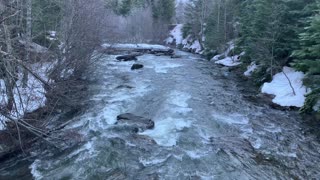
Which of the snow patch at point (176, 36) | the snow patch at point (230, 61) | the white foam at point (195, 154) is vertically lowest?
the white foam at point (195, 154)

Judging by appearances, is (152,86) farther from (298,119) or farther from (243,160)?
(243,160)

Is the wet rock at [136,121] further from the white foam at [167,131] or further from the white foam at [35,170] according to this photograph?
the white foam at [35,170]

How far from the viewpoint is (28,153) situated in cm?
951

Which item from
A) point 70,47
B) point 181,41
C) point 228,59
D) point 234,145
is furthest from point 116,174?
point 181,41

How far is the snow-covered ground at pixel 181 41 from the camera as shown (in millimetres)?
46969

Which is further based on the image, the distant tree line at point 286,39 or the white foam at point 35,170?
the distant tree line at point 286,39

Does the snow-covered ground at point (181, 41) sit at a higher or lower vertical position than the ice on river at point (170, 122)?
higher

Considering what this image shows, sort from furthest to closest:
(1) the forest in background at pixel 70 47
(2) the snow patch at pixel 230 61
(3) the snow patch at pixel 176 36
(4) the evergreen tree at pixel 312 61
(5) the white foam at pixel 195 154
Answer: (3) the snow patch at pixel 176 36, (2) the snow patch at pixel 230 61, (4) the evergreen tree at pixel 312 61, (5) the white foam at pixel 195 154, (1) the forest in background at pixel 70 47

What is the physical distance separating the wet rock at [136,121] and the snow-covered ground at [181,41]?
32.6 meters

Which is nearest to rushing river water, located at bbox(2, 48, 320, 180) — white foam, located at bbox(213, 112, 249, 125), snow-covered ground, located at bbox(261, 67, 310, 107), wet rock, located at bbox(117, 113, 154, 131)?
white foam, located at bbox(213, 112, 249, 125)

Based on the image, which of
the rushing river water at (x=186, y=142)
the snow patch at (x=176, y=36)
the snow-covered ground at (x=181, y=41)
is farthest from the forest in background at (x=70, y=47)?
the snow patch at (x=176, y=36)

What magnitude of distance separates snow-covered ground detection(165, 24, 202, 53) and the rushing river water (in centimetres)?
2947

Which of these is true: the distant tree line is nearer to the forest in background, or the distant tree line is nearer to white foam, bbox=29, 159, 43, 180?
the forest in background

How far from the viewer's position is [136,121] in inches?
490
